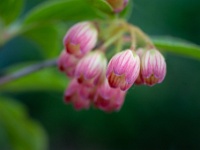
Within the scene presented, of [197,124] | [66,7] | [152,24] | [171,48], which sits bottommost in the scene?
[197,124]

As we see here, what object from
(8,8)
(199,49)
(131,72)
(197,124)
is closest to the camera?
(131,72)

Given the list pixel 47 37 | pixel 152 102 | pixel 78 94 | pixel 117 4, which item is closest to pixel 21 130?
pixel 47 37

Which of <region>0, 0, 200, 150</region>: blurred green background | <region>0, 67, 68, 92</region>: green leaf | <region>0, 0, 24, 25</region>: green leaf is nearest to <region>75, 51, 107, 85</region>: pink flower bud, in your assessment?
<region>0, 0, 24, 25</region>: green leaf

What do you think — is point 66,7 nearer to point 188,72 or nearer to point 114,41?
point 114,41

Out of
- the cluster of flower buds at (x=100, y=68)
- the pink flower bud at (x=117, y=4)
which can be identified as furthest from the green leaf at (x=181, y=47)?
the pink flower bud at (x=117, y=4)

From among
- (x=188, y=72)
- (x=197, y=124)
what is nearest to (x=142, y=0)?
(x=188, y=72)

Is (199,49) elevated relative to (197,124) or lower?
elevated

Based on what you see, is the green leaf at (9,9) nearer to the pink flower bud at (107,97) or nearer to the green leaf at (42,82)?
the pink flower bud at (107,97)
